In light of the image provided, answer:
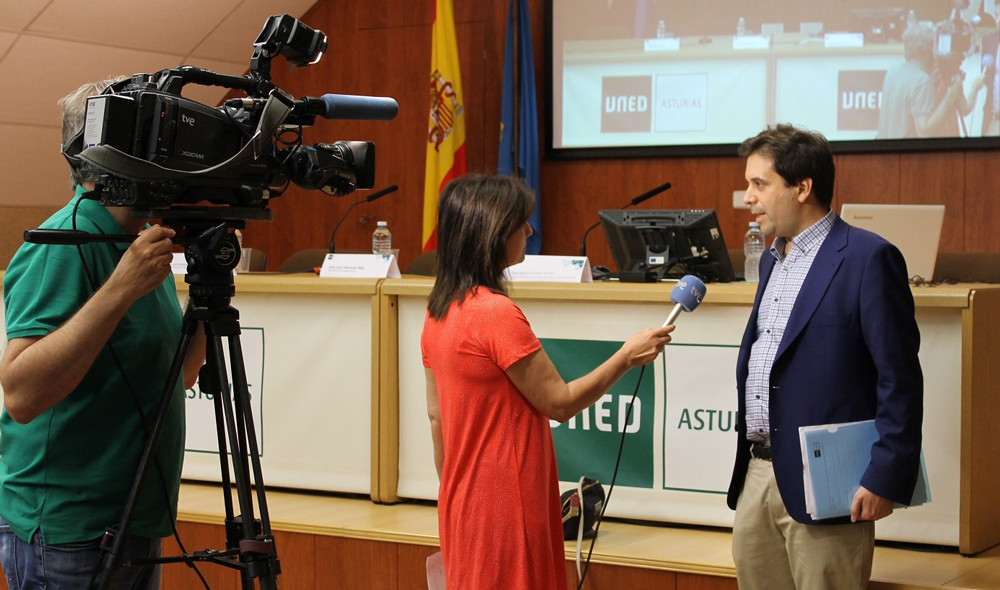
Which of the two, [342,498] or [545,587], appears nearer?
[545,587]

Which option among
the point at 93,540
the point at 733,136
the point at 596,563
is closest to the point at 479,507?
the point at 93,540

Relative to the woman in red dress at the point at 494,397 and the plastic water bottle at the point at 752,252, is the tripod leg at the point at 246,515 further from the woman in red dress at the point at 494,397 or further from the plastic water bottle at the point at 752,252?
the plastic water bottle at the point at 752,252

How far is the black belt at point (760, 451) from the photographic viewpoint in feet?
7.18

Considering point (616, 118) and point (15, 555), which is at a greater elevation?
point (616, 118)

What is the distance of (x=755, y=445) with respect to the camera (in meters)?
2.23

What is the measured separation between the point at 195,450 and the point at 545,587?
1.89 m

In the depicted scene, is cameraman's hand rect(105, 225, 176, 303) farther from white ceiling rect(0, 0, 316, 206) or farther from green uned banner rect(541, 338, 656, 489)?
white ceiling rect(0, 0, 316, 206)

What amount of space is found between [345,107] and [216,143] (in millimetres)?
204

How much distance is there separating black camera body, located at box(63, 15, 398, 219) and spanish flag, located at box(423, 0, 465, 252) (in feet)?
15.4

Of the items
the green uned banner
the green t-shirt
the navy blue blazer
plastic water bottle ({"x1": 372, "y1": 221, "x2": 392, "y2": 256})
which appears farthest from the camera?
plastic water bottle ({"x1": 372, "y1": 221, "x2": 392, "y2": 256})

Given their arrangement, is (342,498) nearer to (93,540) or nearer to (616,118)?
(93,540)

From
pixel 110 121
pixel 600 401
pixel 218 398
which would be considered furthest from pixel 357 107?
pixel 600 401

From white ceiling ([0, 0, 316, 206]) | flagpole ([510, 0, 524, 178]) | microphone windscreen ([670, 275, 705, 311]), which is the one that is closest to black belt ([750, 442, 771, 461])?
microphone windscreen ([670, 275, 705, 311])

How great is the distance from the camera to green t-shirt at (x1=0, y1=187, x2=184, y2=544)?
1488 mm
